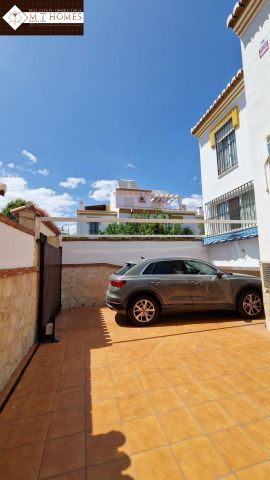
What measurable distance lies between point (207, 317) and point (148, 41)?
27.5 feet

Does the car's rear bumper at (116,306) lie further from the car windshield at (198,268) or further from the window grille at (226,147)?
the window grille at (226,147)

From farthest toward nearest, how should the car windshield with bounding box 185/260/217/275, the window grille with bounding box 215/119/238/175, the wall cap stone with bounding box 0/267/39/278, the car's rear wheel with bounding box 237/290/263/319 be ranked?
the window grille with bounding box 215/119/238/175 < the car windshield with bounding box 185/260/217/275 < the car's rear wheel with bounding box 237/290/263/319 < the wall cap stone with bounding box 0/267/39/278

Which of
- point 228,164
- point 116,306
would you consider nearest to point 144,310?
point 116,306

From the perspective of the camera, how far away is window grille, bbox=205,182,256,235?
7.56 metres

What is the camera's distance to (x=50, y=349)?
4.31 m

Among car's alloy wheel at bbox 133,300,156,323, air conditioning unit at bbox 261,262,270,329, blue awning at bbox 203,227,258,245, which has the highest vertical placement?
blue awning at bbox 203,227,258,245

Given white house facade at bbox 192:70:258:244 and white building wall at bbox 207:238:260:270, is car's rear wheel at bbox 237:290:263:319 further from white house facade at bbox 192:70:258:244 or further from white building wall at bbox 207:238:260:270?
white house facade at bbox 192:70:258:244

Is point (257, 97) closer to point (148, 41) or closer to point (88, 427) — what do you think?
point (148, 41)

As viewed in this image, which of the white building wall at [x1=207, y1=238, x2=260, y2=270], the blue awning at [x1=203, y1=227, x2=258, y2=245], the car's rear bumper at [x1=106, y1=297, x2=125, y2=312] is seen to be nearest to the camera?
the car's rear bumper at [x1=106, y1=297, x2=125, y2=312]

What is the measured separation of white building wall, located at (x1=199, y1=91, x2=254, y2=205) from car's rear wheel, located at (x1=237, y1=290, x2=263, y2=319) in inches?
144

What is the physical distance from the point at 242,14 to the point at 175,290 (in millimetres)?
6502

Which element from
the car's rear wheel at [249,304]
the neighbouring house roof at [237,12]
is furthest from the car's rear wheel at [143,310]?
the neighbouring house roof at [237,12]

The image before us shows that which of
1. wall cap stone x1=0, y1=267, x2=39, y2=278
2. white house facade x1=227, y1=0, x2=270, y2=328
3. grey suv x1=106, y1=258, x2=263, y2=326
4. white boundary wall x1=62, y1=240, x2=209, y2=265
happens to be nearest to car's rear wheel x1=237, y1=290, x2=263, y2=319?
grey suv x1=106, y1=258, x2=263, y2=326

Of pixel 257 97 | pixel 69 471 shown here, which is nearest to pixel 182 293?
pixel 69 471
